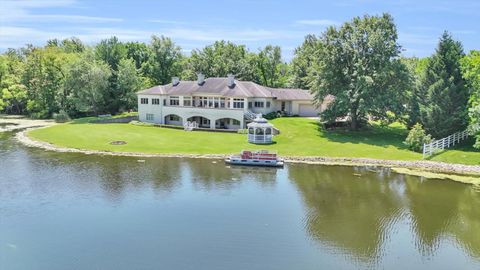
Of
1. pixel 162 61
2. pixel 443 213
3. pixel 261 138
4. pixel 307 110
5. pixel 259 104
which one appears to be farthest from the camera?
pixel 162 61

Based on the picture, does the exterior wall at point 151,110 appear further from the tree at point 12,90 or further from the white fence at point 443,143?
the white fence at point 443,143

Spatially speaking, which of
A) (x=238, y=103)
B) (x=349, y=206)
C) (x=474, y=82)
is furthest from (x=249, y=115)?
(x=349, y=206)

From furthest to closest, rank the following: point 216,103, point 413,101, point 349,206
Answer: point 216,103
point 413,101
point 349,206

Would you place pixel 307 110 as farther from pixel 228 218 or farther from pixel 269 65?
pixel 228 218

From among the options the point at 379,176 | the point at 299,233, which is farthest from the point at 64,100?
the point at 299,233

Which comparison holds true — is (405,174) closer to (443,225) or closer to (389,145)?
(389,145)

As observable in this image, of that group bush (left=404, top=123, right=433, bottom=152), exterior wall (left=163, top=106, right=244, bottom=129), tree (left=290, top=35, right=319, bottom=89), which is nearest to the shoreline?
bush (left=404, top=123, right=433, bottom=152)
